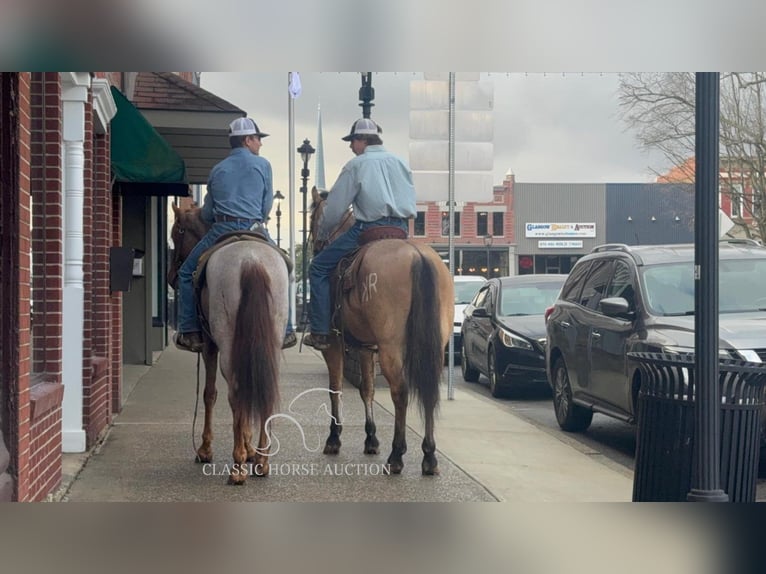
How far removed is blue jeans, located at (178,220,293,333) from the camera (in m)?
5.04

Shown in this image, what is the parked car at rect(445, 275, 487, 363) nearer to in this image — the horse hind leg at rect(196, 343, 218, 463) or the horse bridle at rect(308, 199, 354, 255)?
the horse bridle at rect(308, 199, 354, 255)

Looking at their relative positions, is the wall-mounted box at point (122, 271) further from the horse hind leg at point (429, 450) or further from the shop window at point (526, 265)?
the shop window at point (526, 265)

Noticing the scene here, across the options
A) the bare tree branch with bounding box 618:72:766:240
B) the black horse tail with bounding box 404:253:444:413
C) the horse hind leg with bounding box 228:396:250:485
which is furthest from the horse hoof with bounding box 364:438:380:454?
the bare tree branch with bounding box 618:72:766:240

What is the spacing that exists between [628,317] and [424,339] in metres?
0.96

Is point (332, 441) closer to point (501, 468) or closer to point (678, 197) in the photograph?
point (501, 468)

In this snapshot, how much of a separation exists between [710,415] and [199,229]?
259cm

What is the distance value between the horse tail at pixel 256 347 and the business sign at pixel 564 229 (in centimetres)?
130

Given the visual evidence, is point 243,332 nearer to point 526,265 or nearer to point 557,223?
point 526,265

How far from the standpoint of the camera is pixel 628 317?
16.0ft

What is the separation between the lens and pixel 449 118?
16.0 ft

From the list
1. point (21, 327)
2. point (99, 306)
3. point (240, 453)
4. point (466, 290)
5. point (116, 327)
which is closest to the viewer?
point (240, 453)

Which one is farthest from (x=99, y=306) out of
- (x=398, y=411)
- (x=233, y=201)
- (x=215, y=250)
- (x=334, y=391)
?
(x=398, y=411)

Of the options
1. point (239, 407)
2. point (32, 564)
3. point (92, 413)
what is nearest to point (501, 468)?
point (239, 407)

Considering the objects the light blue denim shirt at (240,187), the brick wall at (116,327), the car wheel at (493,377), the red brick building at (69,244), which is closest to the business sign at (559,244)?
the car wheel at (493,377)
